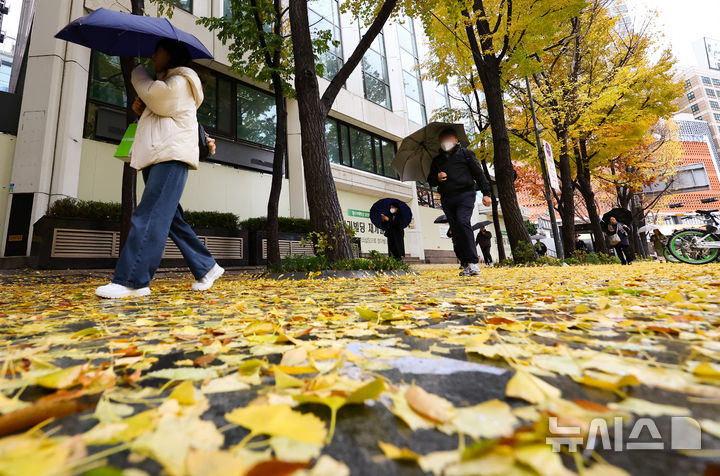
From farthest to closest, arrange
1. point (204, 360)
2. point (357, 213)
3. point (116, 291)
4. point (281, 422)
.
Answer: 1. point (357, 213)
2. point (116, 291)
3. point (204, 360)
4. point (281, 422)

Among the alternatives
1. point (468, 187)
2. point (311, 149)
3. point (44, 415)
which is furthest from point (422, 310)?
point (311, 149)

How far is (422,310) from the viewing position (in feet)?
5.90

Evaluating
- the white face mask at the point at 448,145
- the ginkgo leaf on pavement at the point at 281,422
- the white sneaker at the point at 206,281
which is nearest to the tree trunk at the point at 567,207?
the white face mask at the point at 448,145

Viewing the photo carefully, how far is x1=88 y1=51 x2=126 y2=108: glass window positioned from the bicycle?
13503mm

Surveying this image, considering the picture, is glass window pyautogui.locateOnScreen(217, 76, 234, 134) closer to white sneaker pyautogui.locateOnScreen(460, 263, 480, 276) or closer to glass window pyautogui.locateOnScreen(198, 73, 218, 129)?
glass window pyautogui.locateOnScreen(198, 73, 218, 129)

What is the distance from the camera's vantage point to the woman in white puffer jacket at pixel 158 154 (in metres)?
2.60

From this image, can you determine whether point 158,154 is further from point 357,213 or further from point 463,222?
point 357,213

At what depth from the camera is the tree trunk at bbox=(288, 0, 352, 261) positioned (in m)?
5.25

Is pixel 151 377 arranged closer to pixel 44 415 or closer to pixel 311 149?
pixel 44 415

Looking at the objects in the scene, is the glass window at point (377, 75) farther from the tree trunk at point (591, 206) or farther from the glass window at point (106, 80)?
the glass window at point (106, 80)

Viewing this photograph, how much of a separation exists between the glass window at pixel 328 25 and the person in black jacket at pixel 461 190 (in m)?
11.0

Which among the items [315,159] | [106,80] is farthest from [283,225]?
[106,80]

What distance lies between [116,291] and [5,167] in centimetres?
916

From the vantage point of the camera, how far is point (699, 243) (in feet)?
18.9
